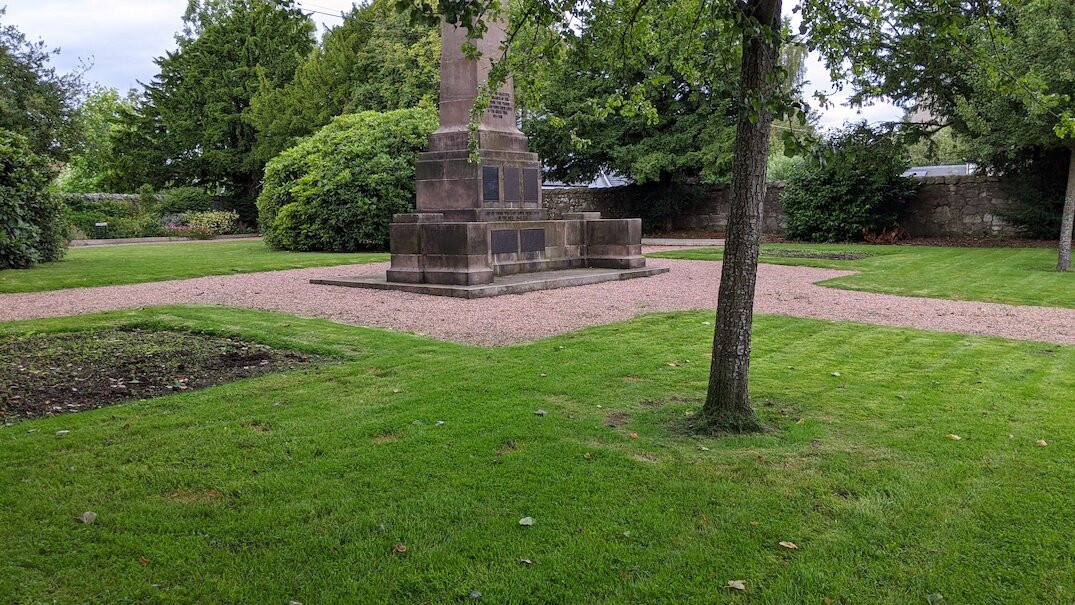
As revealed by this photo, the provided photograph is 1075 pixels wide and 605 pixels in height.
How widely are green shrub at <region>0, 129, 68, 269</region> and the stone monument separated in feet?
22.1

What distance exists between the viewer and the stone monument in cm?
1178

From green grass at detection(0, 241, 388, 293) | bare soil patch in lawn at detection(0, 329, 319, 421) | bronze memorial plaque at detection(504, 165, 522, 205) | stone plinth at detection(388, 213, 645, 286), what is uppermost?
bronze memorial plaque at detection(504, 165, 522, 205)

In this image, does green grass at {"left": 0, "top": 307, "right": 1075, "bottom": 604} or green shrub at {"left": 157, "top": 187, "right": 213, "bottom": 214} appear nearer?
green grass at {"left": 0, "top": 307, "right": 1075, "bottom": 604}

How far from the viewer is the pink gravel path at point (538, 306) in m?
8.57

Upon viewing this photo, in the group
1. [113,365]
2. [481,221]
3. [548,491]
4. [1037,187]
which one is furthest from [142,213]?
[548,491]

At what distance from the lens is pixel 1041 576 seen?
9.98 ft

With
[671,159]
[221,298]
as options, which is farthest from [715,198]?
[221,298]

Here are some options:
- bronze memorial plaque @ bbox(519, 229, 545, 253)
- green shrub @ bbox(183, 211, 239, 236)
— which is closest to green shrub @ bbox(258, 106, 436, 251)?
bronze memorial plaque @ bbox(519, 229, 545, 253)

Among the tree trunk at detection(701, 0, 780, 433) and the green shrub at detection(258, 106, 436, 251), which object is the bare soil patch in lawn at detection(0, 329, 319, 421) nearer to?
the tree trunk at detection(701, 0, 780, 433)

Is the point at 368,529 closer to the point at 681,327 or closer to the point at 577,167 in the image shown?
the point at 681,327

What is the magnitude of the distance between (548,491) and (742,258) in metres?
1.85

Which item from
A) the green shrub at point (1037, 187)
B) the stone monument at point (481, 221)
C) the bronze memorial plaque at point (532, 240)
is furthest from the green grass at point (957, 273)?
the bronze memorial plaque at point (532, 240)

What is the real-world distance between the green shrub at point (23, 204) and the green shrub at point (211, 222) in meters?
14.0

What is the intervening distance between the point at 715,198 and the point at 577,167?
528 centimetres
